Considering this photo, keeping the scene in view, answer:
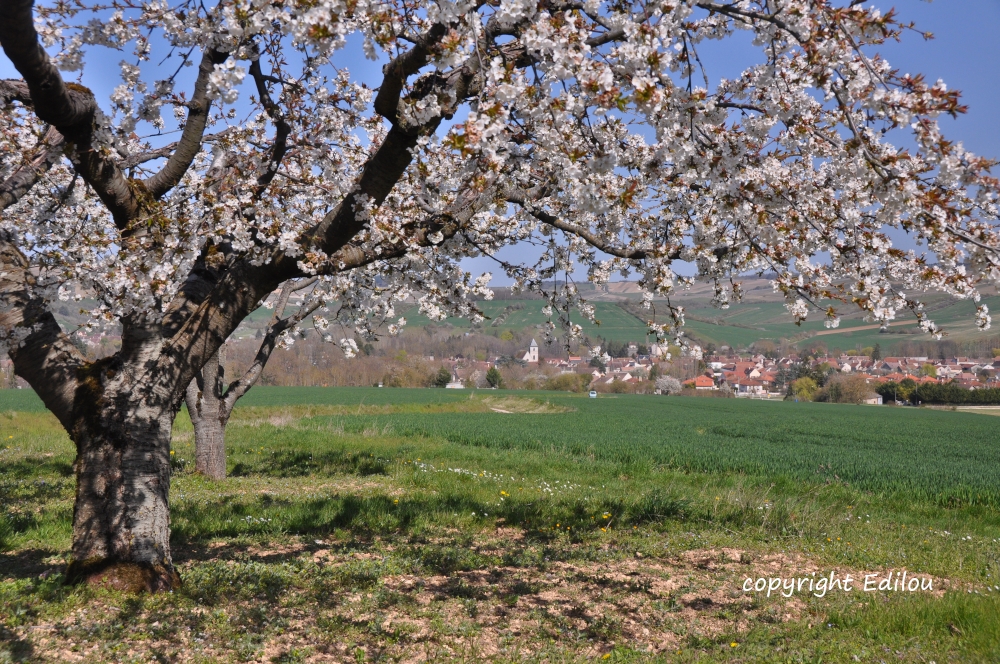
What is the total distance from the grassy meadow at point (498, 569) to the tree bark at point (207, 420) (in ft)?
1.41

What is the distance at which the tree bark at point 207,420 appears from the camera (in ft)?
37.4

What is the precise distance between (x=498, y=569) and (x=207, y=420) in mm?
8025

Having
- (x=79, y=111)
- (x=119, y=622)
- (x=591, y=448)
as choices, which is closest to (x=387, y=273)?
(x=79, y=111)

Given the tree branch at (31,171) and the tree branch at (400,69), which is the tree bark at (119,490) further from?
the tree branch at (400,69)

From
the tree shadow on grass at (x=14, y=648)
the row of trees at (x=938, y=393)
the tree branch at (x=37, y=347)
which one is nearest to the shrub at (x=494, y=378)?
the row of trees at (x=938, y=393)

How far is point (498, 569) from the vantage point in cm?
585

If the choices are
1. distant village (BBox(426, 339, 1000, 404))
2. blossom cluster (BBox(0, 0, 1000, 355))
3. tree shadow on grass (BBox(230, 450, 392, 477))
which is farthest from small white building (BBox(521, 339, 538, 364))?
blossom cluster (BBox(0, 0, 1000, 355))

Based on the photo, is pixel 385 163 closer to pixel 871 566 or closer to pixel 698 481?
pixel 871 566

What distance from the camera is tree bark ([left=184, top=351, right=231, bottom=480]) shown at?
11406 mm

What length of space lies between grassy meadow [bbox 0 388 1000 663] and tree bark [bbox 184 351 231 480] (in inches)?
16.9

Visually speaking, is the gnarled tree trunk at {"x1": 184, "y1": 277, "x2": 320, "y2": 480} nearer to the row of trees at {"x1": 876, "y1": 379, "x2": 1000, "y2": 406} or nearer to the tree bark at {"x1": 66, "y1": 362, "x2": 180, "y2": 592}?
the tree bark at {"x1": 66, "y1": 362, "x2": 180, "y2": 592}

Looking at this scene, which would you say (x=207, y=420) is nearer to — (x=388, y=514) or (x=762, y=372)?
(x=388, y=514)

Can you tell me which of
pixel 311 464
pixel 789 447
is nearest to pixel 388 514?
pixel 311 464

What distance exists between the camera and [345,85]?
7219 mm
